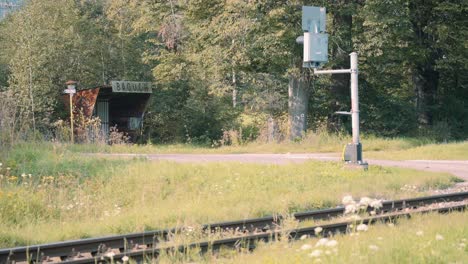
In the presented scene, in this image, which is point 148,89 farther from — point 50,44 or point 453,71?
point 453,71

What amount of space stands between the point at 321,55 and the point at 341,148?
1046cm

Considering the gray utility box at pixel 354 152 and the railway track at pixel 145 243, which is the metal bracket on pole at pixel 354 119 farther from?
the railway track at pixel 145 243

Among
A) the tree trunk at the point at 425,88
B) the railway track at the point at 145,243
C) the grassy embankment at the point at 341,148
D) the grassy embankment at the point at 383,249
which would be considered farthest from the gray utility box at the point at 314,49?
the tree trunk at the point at 425,88

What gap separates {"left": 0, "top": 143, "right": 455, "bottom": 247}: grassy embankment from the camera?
1082 cm

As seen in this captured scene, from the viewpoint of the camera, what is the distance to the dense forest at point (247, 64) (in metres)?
27.8

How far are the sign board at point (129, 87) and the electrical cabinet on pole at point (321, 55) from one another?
1481 centimetres

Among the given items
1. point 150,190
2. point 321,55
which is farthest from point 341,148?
point 150,190

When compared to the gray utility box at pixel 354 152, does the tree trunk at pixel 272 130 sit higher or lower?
higher

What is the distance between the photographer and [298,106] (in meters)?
29.6

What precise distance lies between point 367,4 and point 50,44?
1714 cm

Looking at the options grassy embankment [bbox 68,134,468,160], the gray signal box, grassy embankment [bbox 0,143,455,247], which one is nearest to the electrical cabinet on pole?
the gray signal box

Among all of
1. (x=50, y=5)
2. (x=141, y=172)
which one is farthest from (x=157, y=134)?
(x=141, y=172)

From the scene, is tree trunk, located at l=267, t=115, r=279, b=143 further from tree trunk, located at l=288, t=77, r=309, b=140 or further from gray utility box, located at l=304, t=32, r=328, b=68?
gray utility box, located at l=304, t=32, r=328, b=68

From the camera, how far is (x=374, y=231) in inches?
346
